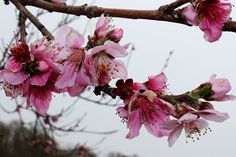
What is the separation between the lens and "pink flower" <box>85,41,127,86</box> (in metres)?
1.32

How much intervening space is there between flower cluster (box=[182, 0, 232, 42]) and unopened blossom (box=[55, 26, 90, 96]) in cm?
35

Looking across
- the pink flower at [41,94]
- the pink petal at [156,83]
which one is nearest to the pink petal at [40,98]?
the pink flower at [41,94]

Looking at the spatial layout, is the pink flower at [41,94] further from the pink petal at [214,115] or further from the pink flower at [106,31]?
the pink petal at [214,115]

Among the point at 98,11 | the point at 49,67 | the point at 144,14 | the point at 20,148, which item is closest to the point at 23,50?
the point at 49,67

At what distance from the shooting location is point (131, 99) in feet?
4.32

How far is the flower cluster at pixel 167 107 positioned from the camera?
4.25 ft

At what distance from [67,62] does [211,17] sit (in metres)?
0.45

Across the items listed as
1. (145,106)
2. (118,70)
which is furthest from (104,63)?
(145,106)

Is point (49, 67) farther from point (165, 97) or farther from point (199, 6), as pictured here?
point (199, 6)

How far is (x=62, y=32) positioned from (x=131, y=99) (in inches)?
11.3

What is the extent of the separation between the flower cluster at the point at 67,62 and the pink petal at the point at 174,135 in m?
0.22

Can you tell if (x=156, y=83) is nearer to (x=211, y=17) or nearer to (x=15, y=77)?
(x=211, y=17)

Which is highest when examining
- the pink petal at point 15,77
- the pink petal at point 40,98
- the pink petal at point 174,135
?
the pink petal at point 15,77

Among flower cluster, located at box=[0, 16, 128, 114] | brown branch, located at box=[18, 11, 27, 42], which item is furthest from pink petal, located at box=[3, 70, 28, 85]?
brown branch, located at box=[18, 11, 27, 42]
